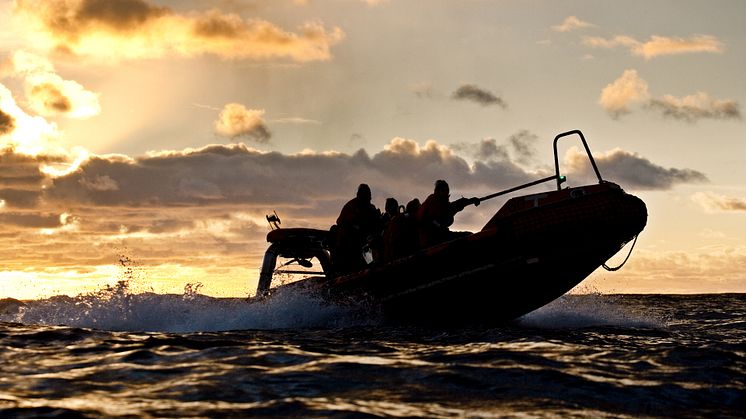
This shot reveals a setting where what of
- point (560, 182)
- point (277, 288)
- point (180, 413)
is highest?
point (560, 182)

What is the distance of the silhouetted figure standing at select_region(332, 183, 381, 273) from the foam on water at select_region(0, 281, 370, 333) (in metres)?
0.81

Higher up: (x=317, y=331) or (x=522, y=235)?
(x=522, y=235)

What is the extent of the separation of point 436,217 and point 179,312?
4.87 meters

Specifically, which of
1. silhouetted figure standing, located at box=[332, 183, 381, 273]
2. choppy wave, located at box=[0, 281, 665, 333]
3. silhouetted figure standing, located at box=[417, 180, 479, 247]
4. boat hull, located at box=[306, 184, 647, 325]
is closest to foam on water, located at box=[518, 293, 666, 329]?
choppy wave, located at box=[0, 281, 665, 333]

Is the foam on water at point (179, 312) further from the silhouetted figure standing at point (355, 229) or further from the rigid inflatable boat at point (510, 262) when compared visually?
the silhouetted figure standing at point (355, 229)

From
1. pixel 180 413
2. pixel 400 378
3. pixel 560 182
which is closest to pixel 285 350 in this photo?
pixel 400 378

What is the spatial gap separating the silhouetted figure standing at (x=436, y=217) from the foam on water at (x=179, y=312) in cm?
168

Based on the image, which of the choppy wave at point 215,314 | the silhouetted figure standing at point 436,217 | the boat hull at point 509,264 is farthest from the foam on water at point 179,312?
the silhouetted figure standing at point 436,217

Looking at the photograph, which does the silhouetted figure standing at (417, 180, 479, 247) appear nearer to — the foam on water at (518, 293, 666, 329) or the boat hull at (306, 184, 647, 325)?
the boat hull at (306, 184, 647, 325)

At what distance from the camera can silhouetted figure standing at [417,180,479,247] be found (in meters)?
10.5

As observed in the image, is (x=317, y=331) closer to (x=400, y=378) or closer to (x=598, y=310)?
(x=400, y=378)

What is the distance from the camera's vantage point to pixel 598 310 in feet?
42.7

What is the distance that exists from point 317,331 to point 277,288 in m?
2.54

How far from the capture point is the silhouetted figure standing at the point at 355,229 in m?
11.5
